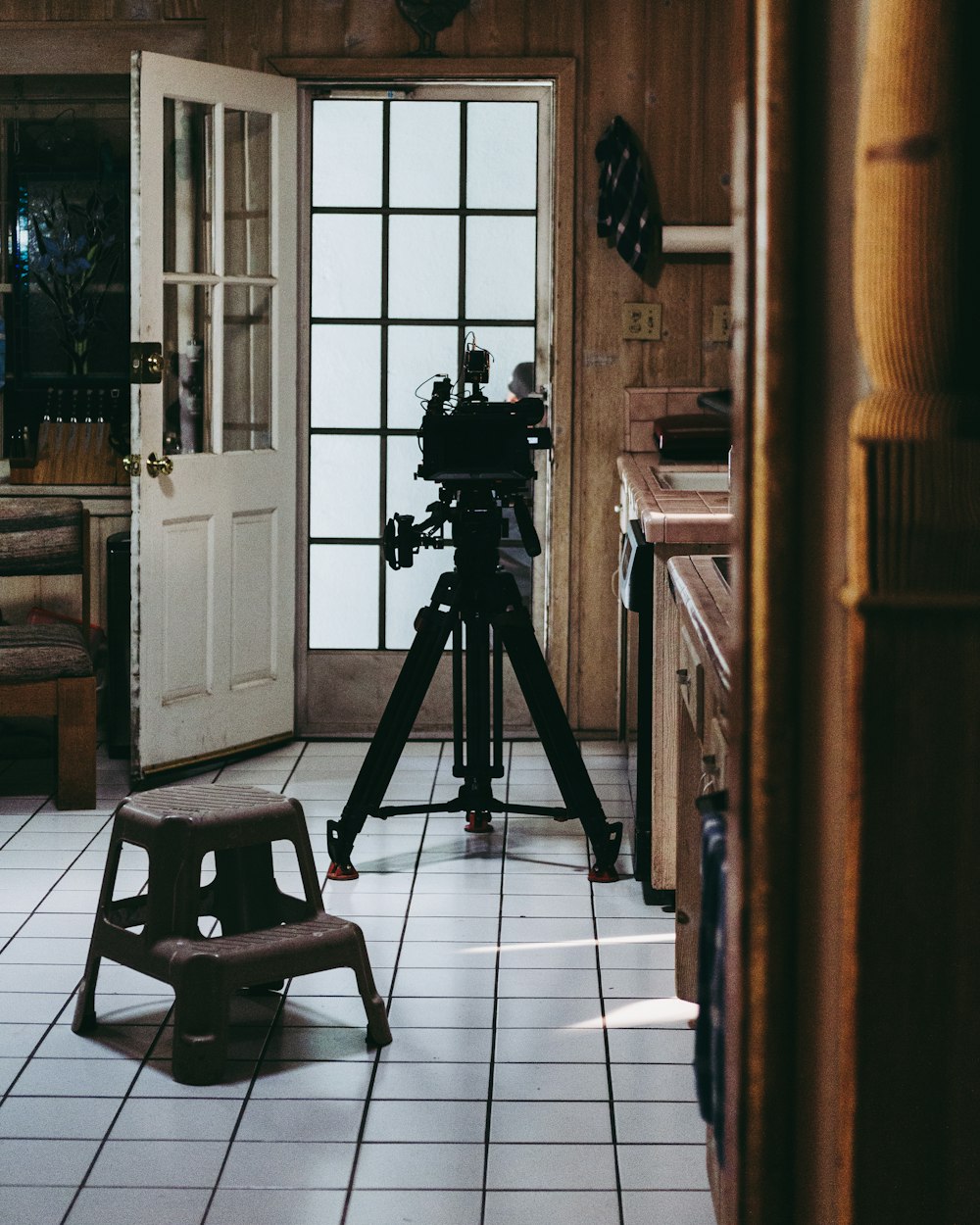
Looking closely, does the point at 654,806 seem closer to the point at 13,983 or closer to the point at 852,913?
the point at 13,983

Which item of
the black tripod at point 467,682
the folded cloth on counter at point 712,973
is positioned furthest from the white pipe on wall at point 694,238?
the folded cloth on counter at point 712,973

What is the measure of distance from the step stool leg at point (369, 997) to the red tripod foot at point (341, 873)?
3.05 feet

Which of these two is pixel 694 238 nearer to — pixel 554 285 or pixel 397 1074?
pixel 554 285

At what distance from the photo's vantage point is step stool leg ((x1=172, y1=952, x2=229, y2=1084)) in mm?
2818

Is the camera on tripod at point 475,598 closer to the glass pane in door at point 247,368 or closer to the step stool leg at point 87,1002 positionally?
the step stool leg at point 87,1002

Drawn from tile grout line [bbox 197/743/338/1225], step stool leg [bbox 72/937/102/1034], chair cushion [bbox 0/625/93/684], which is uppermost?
chair cushion [bbox 0/625/93/684]

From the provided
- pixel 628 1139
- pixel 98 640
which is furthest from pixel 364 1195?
pixel 98 640

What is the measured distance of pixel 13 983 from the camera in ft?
10.7

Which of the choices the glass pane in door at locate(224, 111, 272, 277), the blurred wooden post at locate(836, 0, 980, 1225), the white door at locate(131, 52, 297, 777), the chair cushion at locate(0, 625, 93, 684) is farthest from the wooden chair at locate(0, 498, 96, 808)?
the blurred wooden post at locate(836, 0, 980, 1225)

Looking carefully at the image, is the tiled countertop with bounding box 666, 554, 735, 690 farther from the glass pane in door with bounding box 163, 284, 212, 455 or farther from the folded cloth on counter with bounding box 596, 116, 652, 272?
the folded cloth on counter with bounding box 596, 116, 652, 272

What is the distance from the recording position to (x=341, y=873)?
397 centimetres

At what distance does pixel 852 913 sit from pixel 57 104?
556cm

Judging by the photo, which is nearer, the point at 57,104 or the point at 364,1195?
the point at 364,1195

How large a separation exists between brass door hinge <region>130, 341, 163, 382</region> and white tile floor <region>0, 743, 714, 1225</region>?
1377 mm
